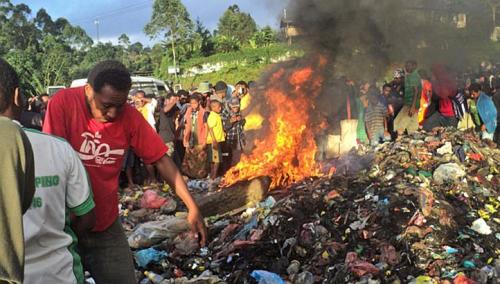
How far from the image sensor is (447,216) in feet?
18.7

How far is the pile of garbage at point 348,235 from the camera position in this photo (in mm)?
4871

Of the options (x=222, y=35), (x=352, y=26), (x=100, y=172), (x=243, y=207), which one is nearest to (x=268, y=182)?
(x=243, y=207)

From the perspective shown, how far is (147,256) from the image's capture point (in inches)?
209

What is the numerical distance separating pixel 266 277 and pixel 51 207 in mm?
3050

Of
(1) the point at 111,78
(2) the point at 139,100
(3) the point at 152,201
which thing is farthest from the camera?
(2) the point at 139,100

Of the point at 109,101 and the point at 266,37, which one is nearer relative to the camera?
the point at 109,101

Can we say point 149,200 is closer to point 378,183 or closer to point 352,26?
point 378,183

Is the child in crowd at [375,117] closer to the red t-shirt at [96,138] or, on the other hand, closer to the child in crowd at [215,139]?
the child in crowd at [215,139]

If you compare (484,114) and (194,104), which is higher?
(194,104)

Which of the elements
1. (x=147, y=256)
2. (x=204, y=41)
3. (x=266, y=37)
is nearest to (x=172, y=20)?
(x=204, y=41)

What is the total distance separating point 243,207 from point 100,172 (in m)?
4.24

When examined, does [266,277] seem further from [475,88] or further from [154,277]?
[475,88]

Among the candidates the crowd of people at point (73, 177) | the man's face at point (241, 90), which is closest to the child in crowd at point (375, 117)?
the man's face at point (241, 90)

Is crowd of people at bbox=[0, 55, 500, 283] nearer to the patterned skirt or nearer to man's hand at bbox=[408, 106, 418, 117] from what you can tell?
the patterned skirt
